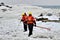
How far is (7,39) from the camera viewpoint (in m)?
18.4

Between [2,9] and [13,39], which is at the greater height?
[13,39]

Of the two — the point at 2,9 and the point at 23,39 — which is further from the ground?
the point at 23,39

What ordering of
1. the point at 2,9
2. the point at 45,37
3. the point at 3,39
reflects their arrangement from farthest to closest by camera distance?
the point at 2,9
the point at 45,37
the point at 3,39

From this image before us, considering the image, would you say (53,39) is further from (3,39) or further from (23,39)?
(3,39)

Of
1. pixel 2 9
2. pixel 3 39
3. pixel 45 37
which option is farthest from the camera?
pixel 2 9

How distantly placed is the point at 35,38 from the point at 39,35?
0.71 meters

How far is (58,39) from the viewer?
60.8 feet

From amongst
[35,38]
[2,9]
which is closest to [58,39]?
[35,38]

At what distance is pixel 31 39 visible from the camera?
18.5 meters

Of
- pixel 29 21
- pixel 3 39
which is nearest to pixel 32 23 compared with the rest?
pixel 29 21

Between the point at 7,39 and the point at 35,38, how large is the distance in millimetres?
2075

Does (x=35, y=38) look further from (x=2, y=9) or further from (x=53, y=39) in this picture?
(x=2, y=9)

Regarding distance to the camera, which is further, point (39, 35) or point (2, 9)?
point (2, 9)

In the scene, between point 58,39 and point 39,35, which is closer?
point 58,39
